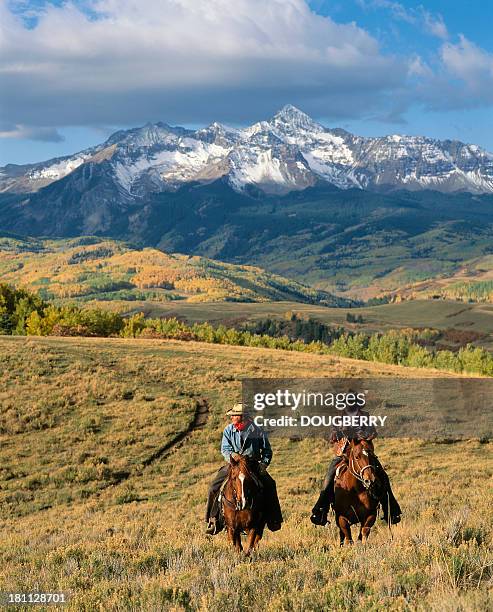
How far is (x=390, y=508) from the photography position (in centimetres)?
1623

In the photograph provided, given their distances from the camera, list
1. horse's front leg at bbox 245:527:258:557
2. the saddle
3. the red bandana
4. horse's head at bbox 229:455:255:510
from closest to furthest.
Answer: horse's front leg at bbox 245:527:258:557 → horse's head at bbox 229:455:255:510 → the saddle → the red bandana

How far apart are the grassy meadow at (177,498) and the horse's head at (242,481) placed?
3.69 ft

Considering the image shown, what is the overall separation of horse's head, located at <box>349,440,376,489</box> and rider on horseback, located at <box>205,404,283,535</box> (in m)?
1.87

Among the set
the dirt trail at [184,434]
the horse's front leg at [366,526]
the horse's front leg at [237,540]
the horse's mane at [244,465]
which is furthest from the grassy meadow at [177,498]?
the horse's mane at [244,465]

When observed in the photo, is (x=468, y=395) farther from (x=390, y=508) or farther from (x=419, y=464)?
(x=390, y=508)

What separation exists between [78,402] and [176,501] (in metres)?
19.0

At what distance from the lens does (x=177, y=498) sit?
30312 millimetres

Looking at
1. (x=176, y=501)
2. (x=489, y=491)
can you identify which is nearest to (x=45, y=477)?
(x=176, y=501)

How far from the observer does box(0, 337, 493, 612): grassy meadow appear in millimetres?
10516

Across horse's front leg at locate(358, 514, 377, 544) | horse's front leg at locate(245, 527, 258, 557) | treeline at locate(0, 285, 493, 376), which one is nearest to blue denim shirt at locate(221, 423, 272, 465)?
horse's front leg at locate(245, 527, 258, 557)

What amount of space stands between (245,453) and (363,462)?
8.87 feet

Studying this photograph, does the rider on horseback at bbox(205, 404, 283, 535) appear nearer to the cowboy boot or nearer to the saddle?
the saddle

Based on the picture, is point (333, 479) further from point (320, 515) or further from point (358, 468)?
point (358, 468)

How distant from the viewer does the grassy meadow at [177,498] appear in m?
10.5
